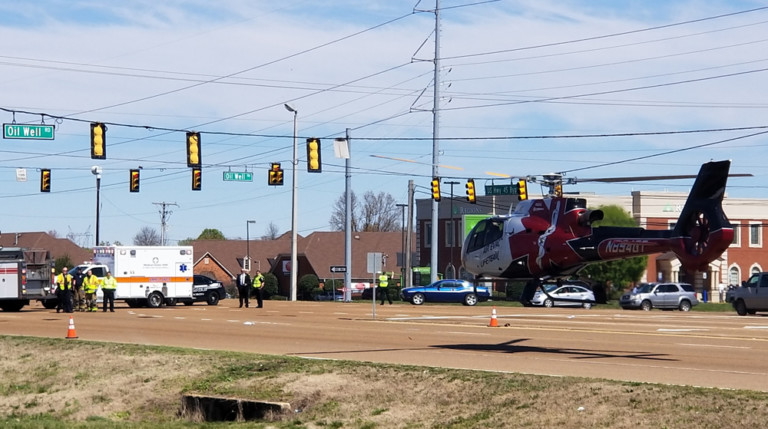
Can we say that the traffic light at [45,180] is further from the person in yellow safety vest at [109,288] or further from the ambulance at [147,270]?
the person in yellow safety vest at [109,288]

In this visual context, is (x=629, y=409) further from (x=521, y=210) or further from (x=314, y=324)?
(x=314, y=324)

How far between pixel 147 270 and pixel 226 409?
29.9 m

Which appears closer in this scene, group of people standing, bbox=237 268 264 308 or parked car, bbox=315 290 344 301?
group of people standing, bbox=237 268 264 308

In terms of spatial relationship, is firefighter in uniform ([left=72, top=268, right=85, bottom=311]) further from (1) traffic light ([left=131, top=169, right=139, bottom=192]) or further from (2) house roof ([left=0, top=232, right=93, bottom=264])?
(2) house roof ([left=0, top=232, right=93, bottom=264])

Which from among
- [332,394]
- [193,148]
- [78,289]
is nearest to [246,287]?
[78,289]

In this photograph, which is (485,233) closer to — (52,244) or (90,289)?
(90,289)

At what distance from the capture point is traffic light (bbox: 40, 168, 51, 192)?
Result: 45.5 meters

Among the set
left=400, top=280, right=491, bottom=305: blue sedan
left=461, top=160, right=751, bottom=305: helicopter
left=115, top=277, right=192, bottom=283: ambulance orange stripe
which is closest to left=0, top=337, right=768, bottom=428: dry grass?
left=461, top=160, right=751, bottom=305: helicopter

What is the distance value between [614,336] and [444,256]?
67598 millimetres

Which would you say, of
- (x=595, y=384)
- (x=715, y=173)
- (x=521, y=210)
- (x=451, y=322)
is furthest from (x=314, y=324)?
(x=595, y=384)

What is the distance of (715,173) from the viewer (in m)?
19.2

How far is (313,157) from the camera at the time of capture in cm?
3981

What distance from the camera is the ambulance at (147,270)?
4578cm

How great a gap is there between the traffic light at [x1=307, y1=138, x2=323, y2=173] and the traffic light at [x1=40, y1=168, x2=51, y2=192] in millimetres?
12550
